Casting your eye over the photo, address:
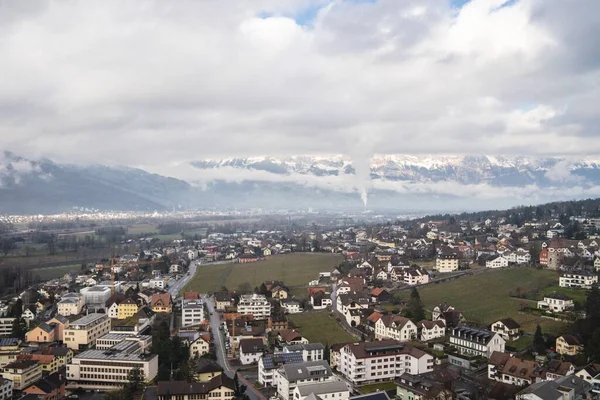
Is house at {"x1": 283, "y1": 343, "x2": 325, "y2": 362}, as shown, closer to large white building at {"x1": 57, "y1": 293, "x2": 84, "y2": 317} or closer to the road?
the road

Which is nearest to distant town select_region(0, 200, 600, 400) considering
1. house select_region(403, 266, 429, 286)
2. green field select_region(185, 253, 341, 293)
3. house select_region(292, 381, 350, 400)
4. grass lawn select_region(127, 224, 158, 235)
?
house select_region(292, 381, 350, 400)

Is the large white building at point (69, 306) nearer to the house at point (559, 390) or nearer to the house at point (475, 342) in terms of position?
the house at point (475, 342)

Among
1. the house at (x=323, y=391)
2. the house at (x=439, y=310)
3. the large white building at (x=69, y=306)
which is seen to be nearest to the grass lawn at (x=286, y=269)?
the large white building at (x=69, y=306)

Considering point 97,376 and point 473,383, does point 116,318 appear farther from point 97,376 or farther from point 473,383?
point 473,383

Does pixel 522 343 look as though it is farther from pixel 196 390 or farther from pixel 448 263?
pixel 448 263

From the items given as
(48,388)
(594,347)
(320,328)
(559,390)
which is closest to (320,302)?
(320,328)

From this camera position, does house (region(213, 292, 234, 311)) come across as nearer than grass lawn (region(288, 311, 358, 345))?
Answer: No
